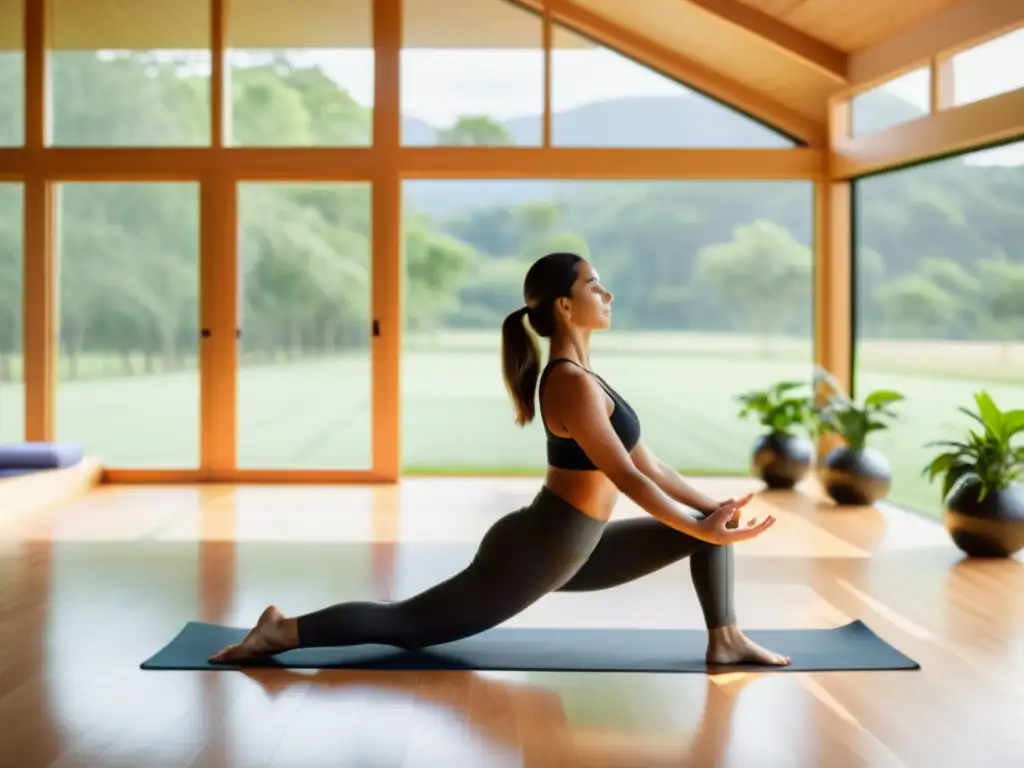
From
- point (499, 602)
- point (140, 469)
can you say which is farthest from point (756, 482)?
point (499, 602)

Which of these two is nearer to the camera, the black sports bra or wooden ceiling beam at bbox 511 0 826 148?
the black sports bra

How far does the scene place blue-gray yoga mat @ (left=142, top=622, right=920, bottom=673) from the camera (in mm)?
3188

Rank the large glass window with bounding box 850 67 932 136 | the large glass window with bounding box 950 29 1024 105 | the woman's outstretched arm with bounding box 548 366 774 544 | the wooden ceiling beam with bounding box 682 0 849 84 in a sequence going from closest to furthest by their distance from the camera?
the woman's outstretched arm with bounding box 548 366 774 544 < the large glass window with bounding box 950 29 1024 105 < the large glass window with bounding box 850 67 932 136 < the wooden ceiling beam with bounding box 682 0 849 84

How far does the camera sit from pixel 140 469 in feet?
24.3

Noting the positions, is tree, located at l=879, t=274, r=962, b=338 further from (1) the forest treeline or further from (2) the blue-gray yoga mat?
(2) the blue-gray yoga mat

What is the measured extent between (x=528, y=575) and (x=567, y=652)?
47 cm

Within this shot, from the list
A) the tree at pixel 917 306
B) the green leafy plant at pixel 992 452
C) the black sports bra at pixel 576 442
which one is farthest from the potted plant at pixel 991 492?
the black sports bra at pixel 576 442

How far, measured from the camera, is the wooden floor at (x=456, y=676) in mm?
2562

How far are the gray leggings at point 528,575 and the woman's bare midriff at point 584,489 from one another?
0.02 meters

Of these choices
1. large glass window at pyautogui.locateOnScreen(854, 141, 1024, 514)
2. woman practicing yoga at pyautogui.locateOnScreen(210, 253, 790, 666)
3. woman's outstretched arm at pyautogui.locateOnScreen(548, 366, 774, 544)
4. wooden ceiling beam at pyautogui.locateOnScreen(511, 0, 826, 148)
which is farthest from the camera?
wooden ceiling beam at pyautogui.locateOnScreen(511, 0, 826, 148)

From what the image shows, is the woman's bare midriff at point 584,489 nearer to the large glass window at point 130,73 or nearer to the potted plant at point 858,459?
the potted plant at point 858,459

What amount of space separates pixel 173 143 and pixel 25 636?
178 inches

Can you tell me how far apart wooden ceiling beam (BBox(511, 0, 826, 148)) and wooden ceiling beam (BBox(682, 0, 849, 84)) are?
0.62 m

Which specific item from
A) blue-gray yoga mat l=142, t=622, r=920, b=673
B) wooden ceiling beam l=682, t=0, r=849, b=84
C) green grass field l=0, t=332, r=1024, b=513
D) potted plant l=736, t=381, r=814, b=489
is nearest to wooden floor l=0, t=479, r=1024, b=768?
blue-gray yoga mat l=142, t=622, r=920, b=673
